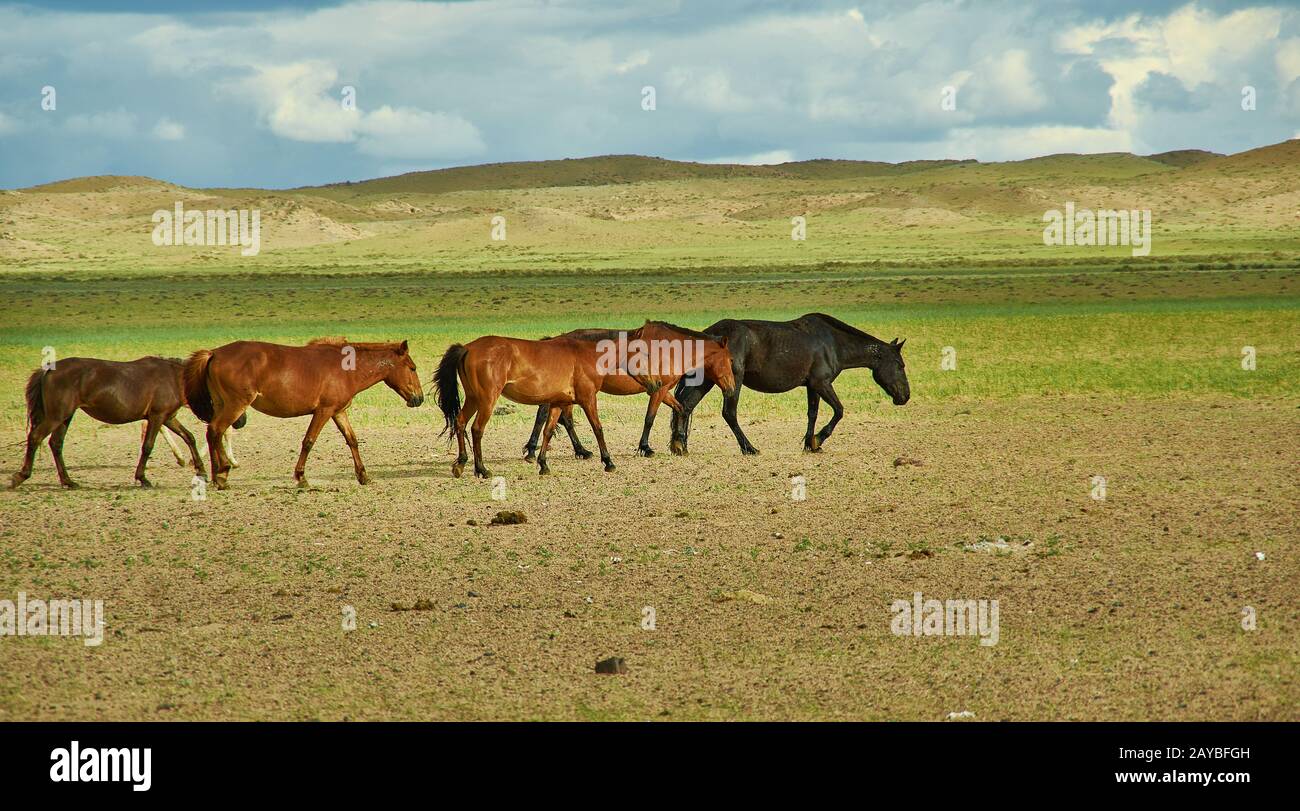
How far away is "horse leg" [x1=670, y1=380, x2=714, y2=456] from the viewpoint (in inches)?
619

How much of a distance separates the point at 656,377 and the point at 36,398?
251 inches

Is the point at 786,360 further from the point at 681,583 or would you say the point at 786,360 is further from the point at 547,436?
the point at 681,583

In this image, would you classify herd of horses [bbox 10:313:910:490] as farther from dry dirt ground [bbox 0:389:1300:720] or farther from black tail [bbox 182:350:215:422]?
dry dirt ground [bbox 0:389:1300:720]

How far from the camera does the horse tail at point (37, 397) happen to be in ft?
44.1

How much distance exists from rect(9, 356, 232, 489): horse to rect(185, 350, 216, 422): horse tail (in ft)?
0.70

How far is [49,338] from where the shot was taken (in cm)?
3528

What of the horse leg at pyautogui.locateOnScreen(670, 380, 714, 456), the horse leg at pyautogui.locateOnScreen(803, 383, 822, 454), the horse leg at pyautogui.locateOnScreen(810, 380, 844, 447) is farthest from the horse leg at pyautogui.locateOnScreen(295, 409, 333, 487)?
the horse leg at pyautogui.locateOnScreen(810, 380, 844, 447)

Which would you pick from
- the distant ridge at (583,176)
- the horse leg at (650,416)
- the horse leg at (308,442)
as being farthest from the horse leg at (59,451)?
the distant ridge at (583,176)

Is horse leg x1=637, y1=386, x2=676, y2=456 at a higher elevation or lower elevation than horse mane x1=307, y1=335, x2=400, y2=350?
lower

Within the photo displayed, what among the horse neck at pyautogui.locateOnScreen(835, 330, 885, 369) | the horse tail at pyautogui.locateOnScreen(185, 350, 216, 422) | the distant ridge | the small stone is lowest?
the small stone

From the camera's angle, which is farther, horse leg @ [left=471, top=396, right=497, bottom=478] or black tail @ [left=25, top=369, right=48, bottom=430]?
horse leg @ [left=471, top=396, right=497, bottom=478]

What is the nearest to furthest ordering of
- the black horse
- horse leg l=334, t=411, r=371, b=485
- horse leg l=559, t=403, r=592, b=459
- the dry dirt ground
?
the dry dirt ground
horse leg l=334, t=411, r=371, b=485
horse leg l=559, t=403, r=592, b=459
the black horse

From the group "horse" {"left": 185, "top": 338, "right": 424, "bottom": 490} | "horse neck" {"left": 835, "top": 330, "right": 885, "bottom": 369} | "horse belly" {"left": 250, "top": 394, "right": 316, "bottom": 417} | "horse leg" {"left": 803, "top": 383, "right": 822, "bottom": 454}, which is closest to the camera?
"horse" {"left": 185, "top": 338, "right": 424, "bottom": 490}

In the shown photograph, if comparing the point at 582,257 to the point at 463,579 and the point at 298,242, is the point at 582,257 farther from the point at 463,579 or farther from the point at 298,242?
the point at 463,579
